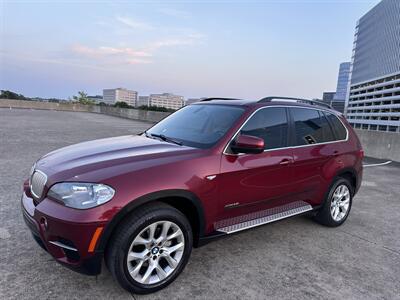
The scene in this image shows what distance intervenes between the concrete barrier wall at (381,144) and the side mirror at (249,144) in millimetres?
10513

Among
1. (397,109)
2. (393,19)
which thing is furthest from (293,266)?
(393,19)

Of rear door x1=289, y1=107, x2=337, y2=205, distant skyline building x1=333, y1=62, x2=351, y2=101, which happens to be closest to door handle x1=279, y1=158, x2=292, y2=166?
rear door x1=289, y1=107, x2=337, y2=205

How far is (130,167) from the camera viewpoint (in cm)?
266

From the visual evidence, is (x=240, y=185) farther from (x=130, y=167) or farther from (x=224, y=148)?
(x=130, y=167)

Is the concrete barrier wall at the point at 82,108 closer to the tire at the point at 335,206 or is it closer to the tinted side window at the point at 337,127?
the tinted side window at the point at 337,127

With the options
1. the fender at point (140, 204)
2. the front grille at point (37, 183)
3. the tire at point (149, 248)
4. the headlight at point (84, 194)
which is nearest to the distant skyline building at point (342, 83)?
the fender at point (140, 204)

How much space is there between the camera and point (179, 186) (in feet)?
9.11

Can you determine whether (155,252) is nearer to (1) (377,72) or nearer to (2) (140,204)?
(2) (140,204)

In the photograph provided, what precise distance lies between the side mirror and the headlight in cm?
132

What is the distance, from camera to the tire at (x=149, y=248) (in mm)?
2533

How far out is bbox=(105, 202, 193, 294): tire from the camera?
8.31 ft

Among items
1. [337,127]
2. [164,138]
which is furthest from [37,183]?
[337,127]

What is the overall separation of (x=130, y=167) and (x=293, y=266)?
206 centimetres

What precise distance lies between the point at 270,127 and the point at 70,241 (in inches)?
97.2
